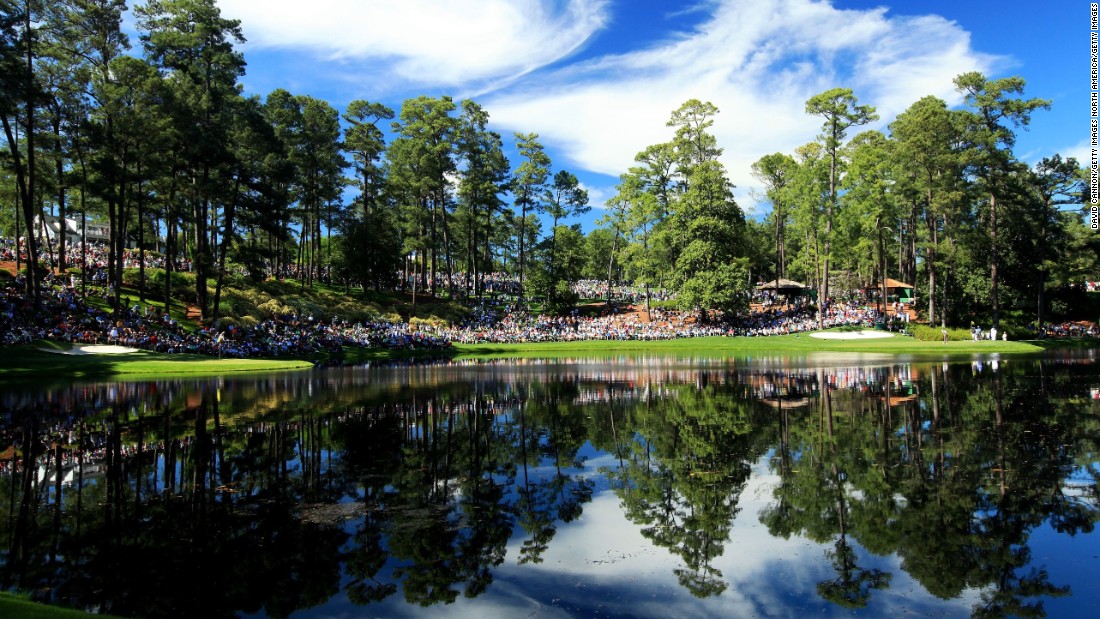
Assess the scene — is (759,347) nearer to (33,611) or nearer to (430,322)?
(430,322)

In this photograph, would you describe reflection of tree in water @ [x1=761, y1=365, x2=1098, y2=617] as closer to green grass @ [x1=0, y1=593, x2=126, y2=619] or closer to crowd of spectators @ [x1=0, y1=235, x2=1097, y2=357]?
green grass @ [x1=0, y1=593, x2=126, y2=619]

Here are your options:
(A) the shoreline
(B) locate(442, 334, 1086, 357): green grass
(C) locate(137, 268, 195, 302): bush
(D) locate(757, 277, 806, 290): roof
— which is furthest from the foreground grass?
(D) locate(757, 277, 806, 290): roof

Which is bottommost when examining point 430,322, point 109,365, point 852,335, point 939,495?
point 939,495

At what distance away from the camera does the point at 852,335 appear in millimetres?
50188

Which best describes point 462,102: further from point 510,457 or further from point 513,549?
point 513,549

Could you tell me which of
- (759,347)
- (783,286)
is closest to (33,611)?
(759,347)

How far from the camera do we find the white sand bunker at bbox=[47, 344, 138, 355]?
3278 cm

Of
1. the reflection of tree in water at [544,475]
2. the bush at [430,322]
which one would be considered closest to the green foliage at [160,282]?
the bush at [430,322]

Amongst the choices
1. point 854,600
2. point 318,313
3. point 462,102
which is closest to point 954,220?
point 462,102

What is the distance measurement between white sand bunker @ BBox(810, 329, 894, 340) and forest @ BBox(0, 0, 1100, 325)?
5.79m

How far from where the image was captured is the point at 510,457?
11891mm

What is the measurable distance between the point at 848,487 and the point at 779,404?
882 centimetres

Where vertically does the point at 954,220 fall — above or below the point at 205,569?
above

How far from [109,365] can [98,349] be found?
4123 mm
